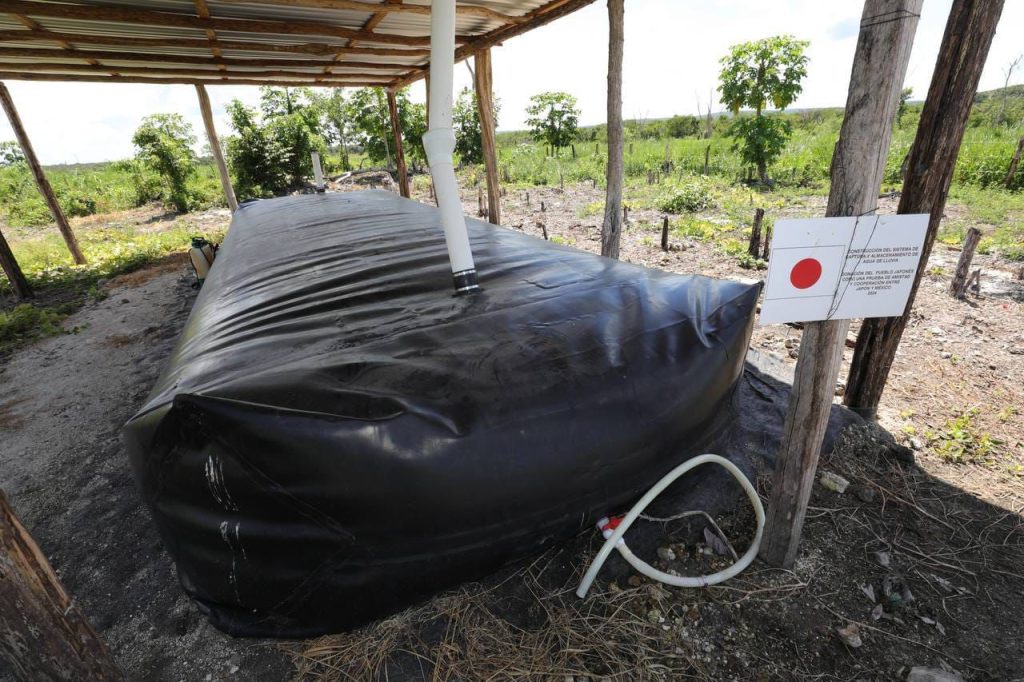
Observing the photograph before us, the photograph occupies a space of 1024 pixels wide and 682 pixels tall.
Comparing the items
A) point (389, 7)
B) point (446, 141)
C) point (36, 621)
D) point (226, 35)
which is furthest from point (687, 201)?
point (36, 621)

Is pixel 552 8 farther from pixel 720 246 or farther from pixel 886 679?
pixel 886 679

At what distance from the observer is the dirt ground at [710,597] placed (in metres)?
1.39

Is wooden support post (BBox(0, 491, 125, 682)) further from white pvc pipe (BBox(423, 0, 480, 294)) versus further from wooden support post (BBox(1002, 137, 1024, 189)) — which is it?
wooden support post (BBox(1002, 137, 1024, 189))

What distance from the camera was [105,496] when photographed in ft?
8.00

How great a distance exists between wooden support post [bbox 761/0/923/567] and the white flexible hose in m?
0.12

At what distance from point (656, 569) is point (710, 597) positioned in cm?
19

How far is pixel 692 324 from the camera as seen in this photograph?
176cm

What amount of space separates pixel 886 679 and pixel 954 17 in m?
2.47

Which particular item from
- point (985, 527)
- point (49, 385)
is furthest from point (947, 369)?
point (49, 385)

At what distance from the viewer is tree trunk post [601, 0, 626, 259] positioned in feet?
12.4

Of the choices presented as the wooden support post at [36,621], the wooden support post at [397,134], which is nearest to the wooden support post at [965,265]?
the wooden support post at [36,621]

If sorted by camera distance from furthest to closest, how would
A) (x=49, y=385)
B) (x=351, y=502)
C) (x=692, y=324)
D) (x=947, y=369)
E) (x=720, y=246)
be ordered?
(x=720, y=246)
(x=49, y=385)
(x=947, y=369)
(x=692, y=324)
(x=351, y=502)

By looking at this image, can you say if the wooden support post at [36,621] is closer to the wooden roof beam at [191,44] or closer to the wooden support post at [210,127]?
the wooden roof beam at [191,44]

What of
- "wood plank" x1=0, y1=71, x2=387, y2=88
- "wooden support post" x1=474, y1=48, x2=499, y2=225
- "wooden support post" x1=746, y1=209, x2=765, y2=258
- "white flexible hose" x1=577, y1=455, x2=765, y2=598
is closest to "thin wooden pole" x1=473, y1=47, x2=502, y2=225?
"wooden support post" x1=474, y1=48, x2=499, y2=225
